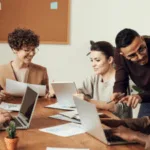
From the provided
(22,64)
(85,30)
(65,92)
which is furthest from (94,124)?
(85,30)

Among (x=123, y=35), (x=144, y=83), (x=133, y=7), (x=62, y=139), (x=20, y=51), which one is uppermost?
(x=133, y=7)

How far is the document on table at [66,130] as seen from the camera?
1729 millimetres

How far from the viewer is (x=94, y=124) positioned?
160 cm

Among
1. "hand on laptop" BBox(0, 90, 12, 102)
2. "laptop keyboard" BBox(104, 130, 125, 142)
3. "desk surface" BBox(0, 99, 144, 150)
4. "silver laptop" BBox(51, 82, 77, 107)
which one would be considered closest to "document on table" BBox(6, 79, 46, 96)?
"hand on laptop" BBox(0, 90, 12, 102)

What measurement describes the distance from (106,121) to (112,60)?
3.08ft

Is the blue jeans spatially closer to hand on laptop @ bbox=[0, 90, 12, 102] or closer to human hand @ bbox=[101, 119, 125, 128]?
human hand @ bbox=[101, 119, 125, 128]

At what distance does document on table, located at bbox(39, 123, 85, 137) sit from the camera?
173cm

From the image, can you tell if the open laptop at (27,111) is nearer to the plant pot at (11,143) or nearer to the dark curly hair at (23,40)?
the plant pot at (11,143)

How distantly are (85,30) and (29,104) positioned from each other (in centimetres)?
226

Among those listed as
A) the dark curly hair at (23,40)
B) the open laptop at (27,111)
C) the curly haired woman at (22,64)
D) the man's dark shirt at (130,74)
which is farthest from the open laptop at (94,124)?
the dark curly hair at (23,40)

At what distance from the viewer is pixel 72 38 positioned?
402 centimetres

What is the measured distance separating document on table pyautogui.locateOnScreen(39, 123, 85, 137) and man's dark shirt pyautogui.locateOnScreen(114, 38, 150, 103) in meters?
0.57

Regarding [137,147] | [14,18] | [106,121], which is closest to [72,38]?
[14,18]

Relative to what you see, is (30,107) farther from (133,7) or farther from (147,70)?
(133,7)
